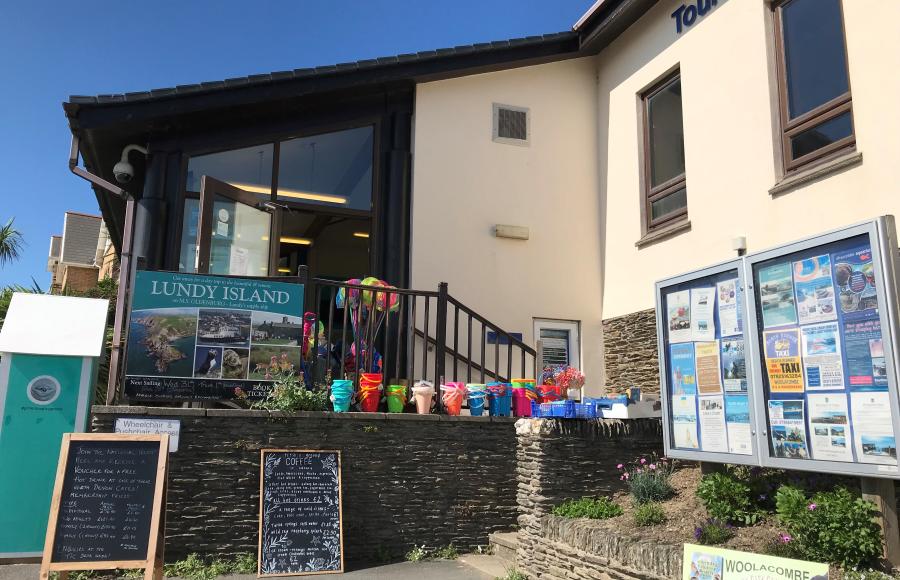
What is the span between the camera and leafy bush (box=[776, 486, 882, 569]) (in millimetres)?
4082

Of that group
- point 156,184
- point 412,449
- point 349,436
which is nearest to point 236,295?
point 349,436

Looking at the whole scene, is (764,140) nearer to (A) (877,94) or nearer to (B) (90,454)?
(A) (877,94)

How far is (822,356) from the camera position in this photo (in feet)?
14.6

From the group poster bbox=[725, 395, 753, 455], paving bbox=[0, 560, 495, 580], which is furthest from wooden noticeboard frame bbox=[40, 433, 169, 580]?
poster bbox=[725, 395, 753, 455]

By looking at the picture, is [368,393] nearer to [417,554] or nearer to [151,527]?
[417,554]

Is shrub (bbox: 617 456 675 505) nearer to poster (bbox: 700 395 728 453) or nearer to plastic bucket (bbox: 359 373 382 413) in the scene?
poster (bbox: 700 395 728 453)

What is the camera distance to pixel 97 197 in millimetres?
10633

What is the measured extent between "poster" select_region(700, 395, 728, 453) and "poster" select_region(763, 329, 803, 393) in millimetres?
569

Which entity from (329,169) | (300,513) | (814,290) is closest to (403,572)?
(300,513)

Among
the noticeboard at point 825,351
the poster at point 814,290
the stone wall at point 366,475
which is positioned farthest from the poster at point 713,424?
the stone wall at point 366,475

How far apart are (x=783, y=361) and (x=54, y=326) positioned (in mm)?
6199

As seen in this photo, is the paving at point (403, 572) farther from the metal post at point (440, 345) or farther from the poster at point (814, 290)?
the poster at point (814, 290)

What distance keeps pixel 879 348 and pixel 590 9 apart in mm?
7167

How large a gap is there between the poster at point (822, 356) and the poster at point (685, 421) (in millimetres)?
1139
